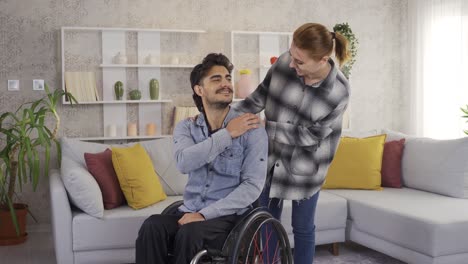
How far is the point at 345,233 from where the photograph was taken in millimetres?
3791

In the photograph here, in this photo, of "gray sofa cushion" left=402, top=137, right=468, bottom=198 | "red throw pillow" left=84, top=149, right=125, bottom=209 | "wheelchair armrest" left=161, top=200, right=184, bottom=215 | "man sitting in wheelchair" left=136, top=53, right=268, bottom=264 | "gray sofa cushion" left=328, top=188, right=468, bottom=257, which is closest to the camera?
"man sitting in wheelchair" left=136, top=53, right=268, bottom=264

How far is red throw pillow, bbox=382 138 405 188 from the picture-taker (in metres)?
4.12

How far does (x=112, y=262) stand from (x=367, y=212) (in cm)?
155

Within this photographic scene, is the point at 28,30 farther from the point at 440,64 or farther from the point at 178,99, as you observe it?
the point at 440,64

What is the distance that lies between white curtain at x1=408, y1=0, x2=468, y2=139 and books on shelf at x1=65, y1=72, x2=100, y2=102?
9.47ft

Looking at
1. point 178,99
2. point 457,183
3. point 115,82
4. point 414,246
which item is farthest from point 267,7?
point 414,246

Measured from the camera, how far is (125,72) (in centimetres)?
471

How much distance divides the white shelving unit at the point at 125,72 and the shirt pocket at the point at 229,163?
2357 mm

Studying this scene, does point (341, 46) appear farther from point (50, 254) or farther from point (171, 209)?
point (50, 254)

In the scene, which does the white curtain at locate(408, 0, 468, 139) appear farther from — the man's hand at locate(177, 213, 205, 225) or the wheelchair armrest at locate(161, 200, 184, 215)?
the man's hand at locate(177, 213, 205, 225)

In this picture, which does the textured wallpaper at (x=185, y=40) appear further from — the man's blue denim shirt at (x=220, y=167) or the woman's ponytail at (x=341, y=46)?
the woman's ponytail at (x=341, y=46)

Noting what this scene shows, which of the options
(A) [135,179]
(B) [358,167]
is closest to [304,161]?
(A) [135,179]

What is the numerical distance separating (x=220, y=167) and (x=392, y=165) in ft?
6.87

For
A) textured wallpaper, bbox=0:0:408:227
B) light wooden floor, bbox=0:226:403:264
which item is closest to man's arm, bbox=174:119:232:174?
light wooden floor, bbox=0:226:403:264
